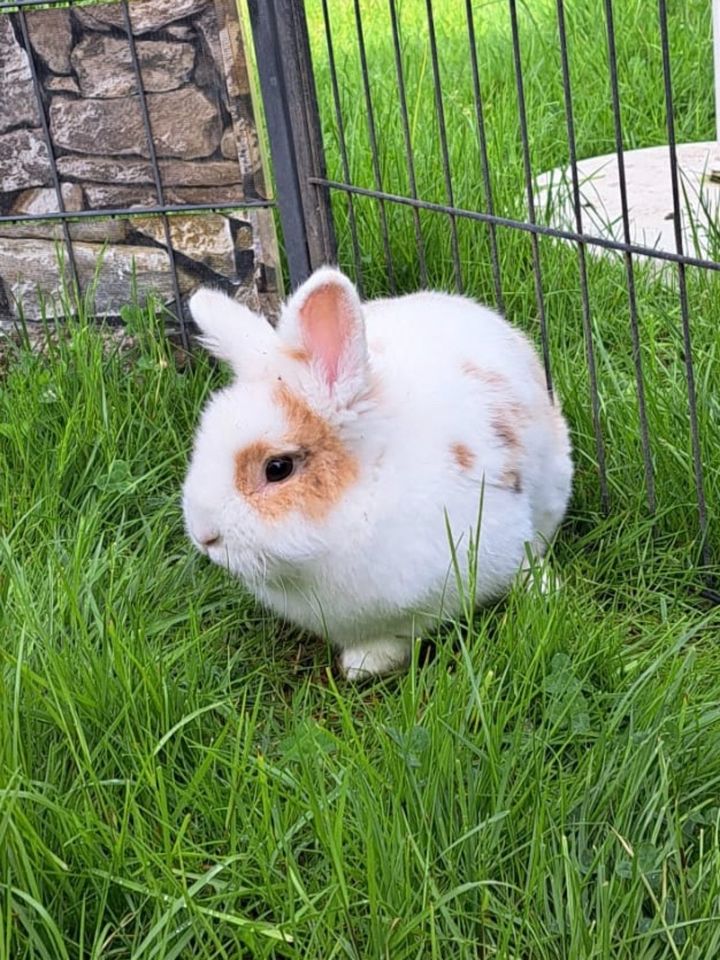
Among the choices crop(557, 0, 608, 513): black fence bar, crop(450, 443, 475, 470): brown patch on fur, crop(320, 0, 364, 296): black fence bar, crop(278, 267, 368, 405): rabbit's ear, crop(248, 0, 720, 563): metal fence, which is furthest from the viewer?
crop(320, 0, 364, 296): black fence bar

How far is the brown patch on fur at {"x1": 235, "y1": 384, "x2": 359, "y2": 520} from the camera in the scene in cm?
202

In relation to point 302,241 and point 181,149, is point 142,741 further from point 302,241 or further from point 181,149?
point 181,149

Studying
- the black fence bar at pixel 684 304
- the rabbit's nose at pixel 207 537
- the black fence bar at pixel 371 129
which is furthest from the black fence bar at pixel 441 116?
the rabbit's nose at pixel 207 537

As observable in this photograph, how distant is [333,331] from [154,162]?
1279 millimetres

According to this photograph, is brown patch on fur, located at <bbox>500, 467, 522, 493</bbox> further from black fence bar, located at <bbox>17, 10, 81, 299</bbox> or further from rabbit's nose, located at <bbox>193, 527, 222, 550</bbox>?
black fence bar, located at <bbox>17, 10, 81, 299</bbox>

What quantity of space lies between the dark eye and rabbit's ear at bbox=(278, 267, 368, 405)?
13cm

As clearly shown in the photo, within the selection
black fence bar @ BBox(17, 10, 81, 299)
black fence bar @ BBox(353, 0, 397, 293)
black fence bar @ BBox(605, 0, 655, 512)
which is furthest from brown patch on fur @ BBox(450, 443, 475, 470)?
black fence bar @ BBox(17, 10, 81, 299)

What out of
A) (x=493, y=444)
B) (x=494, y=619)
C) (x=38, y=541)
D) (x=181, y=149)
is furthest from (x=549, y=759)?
(x=181, y=149)

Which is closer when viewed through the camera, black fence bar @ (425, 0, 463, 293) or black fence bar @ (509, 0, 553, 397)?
black fence bar @ (509, 0, 553, 397)

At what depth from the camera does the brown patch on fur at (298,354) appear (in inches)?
83.2

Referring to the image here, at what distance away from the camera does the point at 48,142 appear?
10.6 ft

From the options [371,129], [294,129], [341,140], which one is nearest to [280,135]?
[294,129]

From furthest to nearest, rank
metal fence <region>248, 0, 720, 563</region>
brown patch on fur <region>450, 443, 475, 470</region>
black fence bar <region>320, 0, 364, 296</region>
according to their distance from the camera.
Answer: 1. black fence bar <region>320, 0, 364, 296</region>
2. metal fence <region>248, 0, 720, 563</region>
3. brown patch on fur <region>450, 443, 475, 470</region>

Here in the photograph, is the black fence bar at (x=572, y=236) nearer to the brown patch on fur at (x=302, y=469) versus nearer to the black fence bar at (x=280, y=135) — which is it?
the black fence bar at (x=280, y=135)
